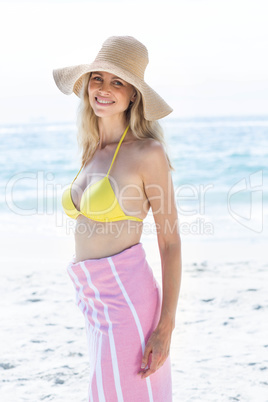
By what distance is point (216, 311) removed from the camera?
454cm

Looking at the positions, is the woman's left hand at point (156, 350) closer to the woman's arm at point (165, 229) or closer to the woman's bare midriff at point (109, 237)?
the woman's arm at point (165, 229)

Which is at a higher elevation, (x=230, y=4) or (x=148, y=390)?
(x=230, y=4)

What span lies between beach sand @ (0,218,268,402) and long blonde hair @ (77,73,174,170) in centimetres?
162

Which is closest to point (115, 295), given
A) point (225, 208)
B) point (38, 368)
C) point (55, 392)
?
point (55, 392)

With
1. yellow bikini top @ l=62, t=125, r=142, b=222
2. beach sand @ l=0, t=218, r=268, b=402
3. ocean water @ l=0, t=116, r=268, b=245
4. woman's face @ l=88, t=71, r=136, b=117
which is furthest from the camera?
ocean water @ l=0, t=116, r=268, b=245

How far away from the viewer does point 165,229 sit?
1.89 m

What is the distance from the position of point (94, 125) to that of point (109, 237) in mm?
621

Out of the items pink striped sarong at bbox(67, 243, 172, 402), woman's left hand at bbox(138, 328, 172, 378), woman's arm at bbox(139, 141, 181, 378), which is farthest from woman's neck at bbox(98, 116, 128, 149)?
woman's left hand at bbox(138, 328, 172, 378)

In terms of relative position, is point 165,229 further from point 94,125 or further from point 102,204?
point 94,125

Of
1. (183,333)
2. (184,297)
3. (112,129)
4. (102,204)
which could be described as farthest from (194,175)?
(102,204)

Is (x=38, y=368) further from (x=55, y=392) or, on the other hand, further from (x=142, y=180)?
(x=142, y=180)

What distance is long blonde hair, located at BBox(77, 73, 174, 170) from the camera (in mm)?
2061

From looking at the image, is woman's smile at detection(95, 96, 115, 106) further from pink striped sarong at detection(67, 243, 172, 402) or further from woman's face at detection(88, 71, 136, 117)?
pink striped sarong at detection(67, 243, 172, 402)

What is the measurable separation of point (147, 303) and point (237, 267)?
4.33m
